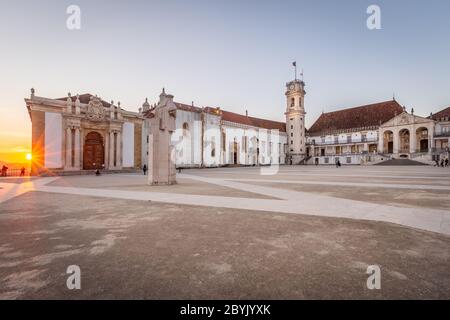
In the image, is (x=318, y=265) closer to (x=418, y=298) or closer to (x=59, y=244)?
(x=418, y=298)

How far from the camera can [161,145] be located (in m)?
13.9

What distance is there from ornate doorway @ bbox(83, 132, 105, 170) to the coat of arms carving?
2.05 m

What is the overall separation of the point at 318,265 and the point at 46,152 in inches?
1197

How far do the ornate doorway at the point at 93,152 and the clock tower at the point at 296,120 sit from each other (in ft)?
180

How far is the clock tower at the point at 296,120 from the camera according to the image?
68625 mm

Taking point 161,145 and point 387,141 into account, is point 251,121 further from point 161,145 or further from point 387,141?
point 161,145

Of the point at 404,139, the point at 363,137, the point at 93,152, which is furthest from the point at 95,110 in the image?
the point at 404,139

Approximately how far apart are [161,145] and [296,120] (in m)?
62.2

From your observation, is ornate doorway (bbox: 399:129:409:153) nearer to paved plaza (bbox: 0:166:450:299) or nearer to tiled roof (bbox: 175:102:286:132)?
tiled roof (bbox: 175:102:286:132)

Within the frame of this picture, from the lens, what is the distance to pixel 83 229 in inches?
179

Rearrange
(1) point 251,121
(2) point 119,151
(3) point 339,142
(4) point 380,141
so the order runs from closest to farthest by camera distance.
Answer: (2) point 119,151 < (4) point 380,141 < (1) point 251,121 < (3) point 339,142

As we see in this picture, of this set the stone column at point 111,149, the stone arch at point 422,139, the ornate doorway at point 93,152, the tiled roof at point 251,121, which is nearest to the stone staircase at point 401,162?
the stone arch at point 422,139
